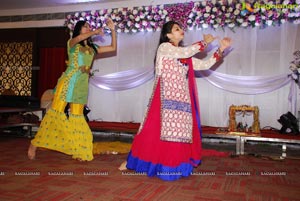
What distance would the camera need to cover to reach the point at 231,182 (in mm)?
2750

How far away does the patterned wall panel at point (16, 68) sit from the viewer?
717 cm

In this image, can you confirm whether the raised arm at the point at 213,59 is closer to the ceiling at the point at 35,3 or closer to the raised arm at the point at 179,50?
the raised arm at the point at 179,50

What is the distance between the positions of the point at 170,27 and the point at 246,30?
302cm

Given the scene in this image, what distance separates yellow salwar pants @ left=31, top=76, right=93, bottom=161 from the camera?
10.9 ft

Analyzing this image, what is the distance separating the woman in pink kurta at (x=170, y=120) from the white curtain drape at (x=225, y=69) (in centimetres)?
272

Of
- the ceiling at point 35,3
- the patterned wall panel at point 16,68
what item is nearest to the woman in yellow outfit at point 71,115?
the ceiling at point 35,3

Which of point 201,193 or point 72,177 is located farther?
point 72,177

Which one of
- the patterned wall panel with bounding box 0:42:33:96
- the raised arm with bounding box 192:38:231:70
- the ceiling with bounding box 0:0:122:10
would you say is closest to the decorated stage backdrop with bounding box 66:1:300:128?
the ceiling with bounding box 0:0:122:10

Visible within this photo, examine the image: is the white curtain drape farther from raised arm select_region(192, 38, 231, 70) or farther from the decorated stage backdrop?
raised arm select_region(192, 38, 231, 70)

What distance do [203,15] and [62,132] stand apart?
11.3ft

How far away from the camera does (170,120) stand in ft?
8.94

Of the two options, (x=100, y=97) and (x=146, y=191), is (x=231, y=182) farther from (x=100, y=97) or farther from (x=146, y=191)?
(x=100, y=97)

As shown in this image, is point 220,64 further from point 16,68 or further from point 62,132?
point 16,68

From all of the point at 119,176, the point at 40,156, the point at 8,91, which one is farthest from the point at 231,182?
the point at 8,91
